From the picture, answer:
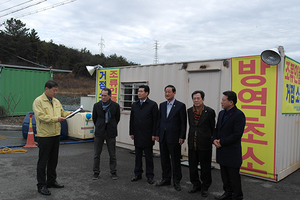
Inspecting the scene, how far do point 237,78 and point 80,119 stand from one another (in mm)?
5832

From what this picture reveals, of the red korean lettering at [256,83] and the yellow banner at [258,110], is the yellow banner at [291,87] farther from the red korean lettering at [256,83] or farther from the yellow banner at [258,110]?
the red korean lettering at [256,83]

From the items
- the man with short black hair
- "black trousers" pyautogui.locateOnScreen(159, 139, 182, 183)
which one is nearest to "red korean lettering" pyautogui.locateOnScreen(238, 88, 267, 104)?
"black trousers" pyautogui.locateOnScreen(159, 139, 182, 183)

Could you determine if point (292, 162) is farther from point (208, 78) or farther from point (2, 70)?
point (2, 70)

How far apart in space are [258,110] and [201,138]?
77.9 inches

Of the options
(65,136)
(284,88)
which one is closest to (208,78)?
(284,88)

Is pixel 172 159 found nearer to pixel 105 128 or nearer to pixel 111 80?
pixel 105 128

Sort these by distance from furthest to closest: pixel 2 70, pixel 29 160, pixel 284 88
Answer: pixel 2 70, pixel 29 160, pixel 284 88

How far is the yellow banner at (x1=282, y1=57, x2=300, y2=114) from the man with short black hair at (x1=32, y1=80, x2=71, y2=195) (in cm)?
466

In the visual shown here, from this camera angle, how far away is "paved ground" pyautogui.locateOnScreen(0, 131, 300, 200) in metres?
4.17

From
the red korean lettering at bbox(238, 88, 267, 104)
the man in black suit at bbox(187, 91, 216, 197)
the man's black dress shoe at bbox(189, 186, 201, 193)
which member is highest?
the red korean lettering at bbox(238, 88, 267, 104)

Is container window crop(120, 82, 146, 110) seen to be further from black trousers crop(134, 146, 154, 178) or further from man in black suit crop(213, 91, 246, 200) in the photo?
man in black suit crop(213, 91, 246, 200)

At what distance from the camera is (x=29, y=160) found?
6203 mm

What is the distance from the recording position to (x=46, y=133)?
4.14 m

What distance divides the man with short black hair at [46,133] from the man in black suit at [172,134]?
188 centimetres
